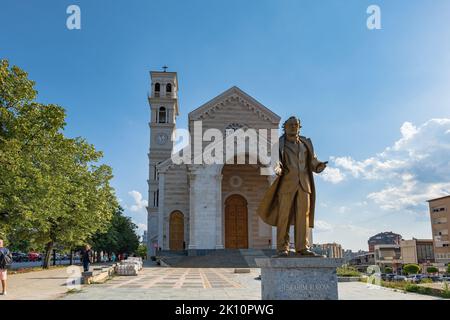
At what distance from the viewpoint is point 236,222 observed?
132ft

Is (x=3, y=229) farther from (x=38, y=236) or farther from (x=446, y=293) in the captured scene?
(x=446, y=293)

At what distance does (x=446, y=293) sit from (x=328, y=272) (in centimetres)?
781

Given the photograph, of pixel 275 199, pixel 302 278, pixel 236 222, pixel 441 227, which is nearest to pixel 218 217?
pixel 236 222

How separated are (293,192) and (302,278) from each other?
60.3 inches

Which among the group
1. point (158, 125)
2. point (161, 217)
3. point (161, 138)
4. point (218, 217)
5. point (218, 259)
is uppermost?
point (158, 125)

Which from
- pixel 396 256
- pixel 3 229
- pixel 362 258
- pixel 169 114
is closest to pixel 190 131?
pixel 169 114

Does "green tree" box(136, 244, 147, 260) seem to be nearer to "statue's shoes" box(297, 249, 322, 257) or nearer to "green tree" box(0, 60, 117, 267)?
"green tree" box(0, 60, 117, 267)

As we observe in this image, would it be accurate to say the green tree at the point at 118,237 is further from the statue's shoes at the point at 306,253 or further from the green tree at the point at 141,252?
the statue's shoes at the point at 306,253

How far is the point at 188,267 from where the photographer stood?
3133cm

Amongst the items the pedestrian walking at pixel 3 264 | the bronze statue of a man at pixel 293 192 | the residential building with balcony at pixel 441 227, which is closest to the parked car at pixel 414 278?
the bronze statue of a man at pixel 293 192

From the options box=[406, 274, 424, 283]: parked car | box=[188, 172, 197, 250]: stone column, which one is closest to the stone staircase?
box=[188, 172, 197, 250]: stone column

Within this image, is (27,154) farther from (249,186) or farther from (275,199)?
(249,186)

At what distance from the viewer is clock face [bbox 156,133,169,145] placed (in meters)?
52.8

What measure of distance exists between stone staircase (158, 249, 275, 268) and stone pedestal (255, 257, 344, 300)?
78.5ft
